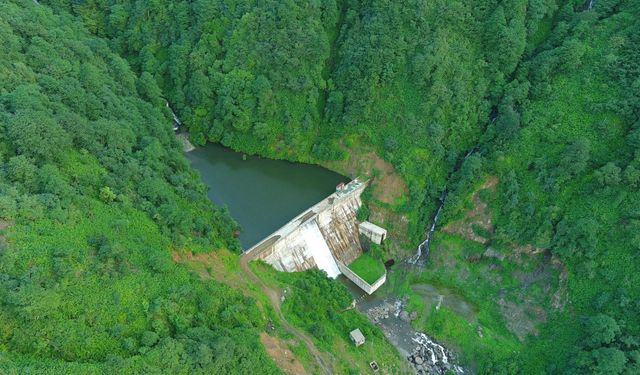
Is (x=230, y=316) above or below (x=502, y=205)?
below

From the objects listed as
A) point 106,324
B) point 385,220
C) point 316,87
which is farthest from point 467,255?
point 106,324

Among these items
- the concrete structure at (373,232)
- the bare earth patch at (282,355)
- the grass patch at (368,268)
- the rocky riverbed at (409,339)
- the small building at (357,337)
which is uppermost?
the concrete structure at (373,232)

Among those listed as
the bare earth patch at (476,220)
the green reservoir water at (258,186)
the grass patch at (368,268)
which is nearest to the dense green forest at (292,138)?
the bare earth patch at (476,220)

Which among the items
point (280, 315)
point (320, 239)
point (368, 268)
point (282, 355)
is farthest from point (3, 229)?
point (368, 268)

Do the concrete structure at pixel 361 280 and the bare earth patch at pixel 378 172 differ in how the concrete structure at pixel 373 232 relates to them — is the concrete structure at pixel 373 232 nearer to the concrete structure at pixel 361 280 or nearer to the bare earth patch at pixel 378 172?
the bare earth patch at pixel 378 172

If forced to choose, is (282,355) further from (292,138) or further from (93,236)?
(292,138)

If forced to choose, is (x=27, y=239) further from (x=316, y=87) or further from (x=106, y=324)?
(x=316, y=87)
